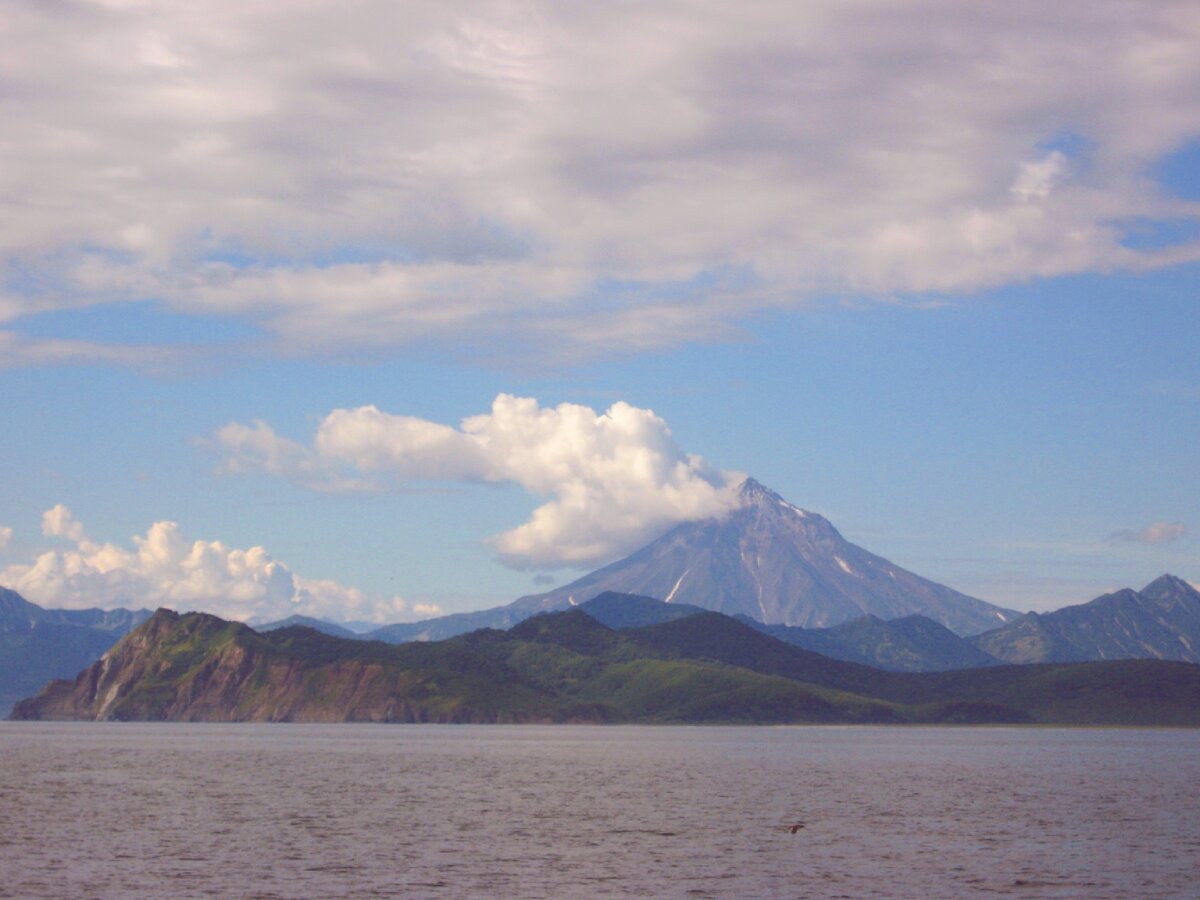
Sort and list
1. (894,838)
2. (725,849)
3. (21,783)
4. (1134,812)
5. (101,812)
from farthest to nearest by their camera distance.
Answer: (21,783) → (1134,812) → (101,812) → (894,838) → (725,849)

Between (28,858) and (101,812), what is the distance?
41212 millimetres

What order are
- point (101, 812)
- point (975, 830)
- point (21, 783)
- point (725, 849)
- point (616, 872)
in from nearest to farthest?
point (616, 872) < point (725, 849) < point (975, 830) < point (101, 812) < point (21, 783)

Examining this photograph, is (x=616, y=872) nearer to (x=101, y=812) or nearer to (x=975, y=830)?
(x=975, y=830)

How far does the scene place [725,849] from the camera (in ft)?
373

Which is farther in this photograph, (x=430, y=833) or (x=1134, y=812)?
(x=1134, y=812)

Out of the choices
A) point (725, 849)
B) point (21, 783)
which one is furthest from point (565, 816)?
point (21, 783)

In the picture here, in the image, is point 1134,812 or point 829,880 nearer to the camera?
point 829,880

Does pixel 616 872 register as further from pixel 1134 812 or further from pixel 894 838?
pixel 1134 812

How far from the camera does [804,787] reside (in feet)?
650

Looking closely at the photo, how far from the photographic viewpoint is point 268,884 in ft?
297

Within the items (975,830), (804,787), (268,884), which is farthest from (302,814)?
(804,787)

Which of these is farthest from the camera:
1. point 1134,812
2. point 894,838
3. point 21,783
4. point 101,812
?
point 21,783

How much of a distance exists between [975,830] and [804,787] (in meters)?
68.7

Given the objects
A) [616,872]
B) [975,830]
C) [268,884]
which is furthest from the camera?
[975,830]
